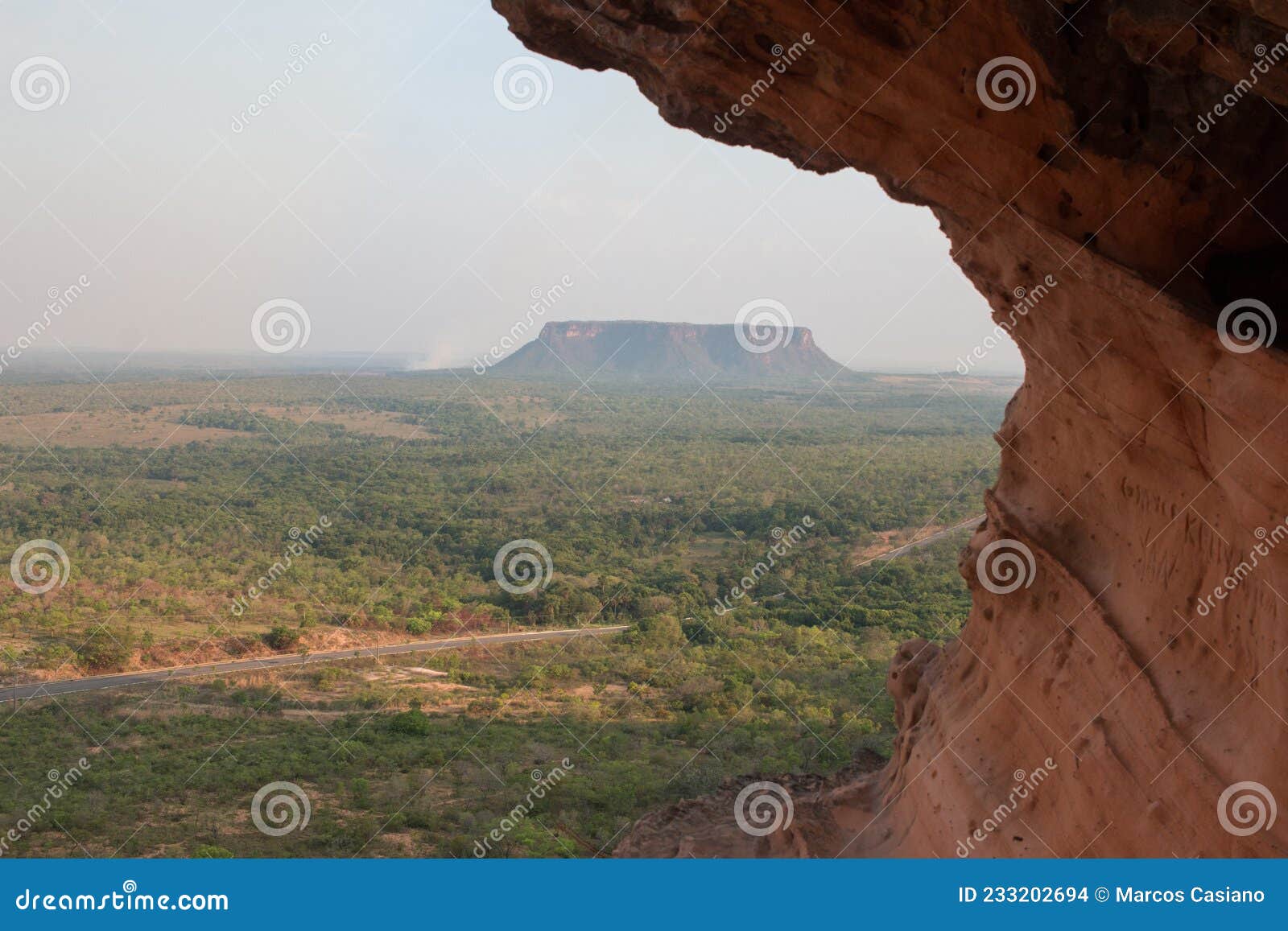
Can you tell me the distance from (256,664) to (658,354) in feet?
452

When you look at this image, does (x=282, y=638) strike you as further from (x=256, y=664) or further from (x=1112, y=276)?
(x=1112, y=276)

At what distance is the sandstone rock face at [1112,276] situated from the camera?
5031 millimetres

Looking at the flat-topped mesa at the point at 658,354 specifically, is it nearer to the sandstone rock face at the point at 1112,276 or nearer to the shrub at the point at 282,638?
the shrub at the point at 282,638

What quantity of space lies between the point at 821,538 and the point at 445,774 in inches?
955

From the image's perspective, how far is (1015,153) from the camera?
19.2ft

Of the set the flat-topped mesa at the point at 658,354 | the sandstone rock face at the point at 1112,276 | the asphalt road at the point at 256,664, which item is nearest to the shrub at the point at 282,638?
the asphalt road at the point at 256,664

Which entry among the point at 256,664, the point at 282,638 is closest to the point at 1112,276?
the point at 256,664

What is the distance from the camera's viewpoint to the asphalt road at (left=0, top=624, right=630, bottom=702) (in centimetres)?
2050

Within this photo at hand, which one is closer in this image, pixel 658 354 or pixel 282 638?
pixel 282 638

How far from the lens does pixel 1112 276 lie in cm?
557

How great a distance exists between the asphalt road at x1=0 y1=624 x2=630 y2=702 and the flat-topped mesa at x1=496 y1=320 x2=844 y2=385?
119680 millimetres

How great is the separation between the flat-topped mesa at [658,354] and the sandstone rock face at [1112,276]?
138 m

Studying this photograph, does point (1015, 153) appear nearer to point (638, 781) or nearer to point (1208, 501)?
point (1208, 501)

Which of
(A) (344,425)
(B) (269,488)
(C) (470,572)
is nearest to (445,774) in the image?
(C) (470,572)
